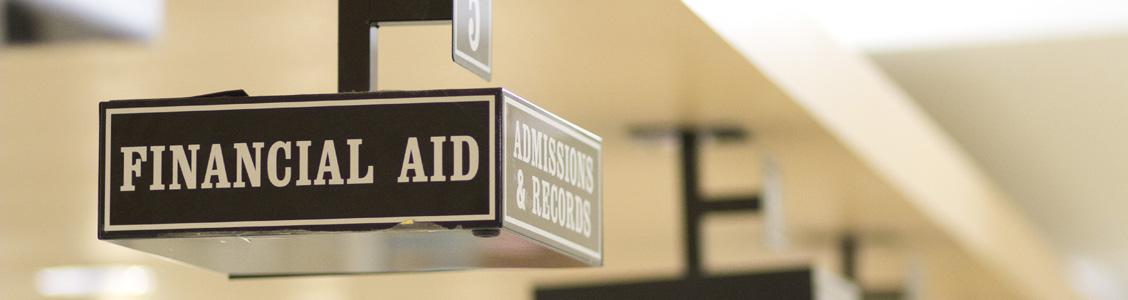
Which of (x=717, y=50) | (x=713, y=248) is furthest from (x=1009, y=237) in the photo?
(x=717, y=50)

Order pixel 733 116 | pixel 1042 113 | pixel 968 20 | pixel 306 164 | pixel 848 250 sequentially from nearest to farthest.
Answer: pixel 306 164 → pixel 733 116 → pixel 848 250 → pixel 968 20 → pixel 1042 113

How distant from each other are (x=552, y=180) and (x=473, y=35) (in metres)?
0.26

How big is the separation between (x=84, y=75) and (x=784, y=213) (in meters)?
2.58

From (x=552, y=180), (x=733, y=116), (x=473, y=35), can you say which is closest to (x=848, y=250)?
(x=733, y=116)

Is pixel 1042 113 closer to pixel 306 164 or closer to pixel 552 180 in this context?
pixel 552 180

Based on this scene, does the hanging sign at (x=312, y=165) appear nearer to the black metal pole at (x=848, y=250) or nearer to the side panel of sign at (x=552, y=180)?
the side panel of sign at (x=552, y=180)

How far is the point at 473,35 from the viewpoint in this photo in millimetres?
2711

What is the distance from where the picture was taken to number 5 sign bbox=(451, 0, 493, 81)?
2633 mm

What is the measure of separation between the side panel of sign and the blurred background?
838 millimetres

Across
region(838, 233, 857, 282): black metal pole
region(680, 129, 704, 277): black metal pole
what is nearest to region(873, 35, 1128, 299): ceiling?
region(838, 233, 857, 282): black metal pole

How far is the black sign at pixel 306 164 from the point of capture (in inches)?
101

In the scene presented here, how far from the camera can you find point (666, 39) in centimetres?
411

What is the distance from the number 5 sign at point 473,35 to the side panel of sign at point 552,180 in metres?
0.09

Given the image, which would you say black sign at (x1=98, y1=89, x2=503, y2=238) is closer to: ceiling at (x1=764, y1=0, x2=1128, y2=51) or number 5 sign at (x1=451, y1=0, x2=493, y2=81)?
number 5 sign at (x1=451, y1=0, x2=493, y2=81)
